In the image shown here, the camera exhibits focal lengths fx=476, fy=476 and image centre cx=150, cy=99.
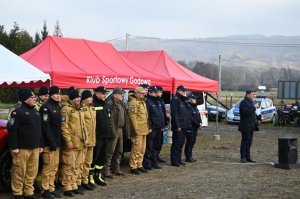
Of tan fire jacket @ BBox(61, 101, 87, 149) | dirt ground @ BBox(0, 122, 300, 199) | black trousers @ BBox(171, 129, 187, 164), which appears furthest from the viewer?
black trousers @ BBox(171, 129, 187, 164)

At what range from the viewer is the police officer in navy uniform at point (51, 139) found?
7.78 meters

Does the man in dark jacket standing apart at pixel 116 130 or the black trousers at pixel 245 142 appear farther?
the black trousers at pixel 245 142

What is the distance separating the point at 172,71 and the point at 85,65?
4264mm

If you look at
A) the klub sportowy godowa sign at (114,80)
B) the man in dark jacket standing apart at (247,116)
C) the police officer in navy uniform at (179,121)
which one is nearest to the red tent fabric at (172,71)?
the klub sportowy godowa sign at (114,80)

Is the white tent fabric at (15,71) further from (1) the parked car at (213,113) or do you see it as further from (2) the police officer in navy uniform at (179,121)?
(1) the parked car at (213,113)

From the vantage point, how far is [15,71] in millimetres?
8734

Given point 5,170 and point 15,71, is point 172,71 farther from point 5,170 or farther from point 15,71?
point 5,170

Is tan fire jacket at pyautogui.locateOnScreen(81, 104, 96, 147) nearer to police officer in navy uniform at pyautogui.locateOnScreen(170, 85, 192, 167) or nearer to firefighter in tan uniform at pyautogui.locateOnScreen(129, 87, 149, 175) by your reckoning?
firefighter in tan uniform at pyautogui.locateOnScreen(129, 87, 149, 175)

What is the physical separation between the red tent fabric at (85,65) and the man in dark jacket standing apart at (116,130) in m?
1.31

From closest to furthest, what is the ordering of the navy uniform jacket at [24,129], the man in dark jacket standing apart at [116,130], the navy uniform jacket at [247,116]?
the navy uniform jacket at [24,129]
the man in dark jacket standing apart at [116,130]
the navy uniform jacket at [247,116]

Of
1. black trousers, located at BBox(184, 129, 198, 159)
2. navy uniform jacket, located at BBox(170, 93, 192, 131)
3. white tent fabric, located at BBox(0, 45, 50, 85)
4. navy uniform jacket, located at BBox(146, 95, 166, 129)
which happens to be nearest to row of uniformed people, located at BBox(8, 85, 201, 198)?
navy uniform jacket, located at BBox(146, 95, 166, 129)

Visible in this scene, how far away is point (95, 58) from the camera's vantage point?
12.9 m

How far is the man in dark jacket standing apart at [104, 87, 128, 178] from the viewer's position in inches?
383

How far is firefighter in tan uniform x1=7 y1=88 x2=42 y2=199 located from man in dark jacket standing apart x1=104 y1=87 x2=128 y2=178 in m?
2.15
